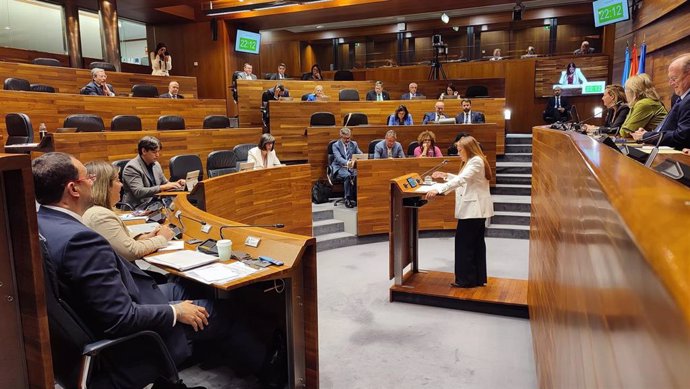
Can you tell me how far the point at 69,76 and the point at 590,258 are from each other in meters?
8.25

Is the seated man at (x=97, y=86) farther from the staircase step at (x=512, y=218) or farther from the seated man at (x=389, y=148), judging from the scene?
the staircase step at (x=512, y=218)

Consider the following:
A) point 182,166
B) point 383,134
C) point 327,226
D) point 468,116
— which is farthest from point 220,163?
point 468,116

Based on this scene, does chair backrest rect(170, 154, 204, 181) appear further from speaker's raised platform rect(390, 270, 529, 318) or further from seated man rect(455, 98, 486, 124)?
seated man rect(455, 98, 486, 124)

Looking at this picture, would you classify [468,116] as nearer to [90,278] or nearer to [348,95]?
[348,95]

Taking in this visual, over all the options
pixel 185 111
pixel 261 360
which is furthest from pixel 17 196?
pixel 185 111

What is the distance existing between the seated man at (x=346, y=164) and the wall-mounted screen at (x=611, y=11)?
16.0ft

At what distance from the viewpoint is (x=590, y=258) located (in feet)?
2.71

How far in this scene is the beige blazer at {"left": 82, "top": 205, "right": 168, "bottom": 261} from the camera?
2281 millimetres

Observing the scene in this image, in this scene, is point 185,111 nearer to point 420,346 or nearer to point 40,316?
point 420,346

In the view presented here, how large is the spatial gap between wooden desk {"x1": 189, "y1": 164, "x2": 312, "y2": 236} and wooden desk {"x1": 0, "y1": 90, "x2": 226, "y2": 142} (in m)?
2.66

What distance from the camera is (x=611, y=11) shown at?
7938mm

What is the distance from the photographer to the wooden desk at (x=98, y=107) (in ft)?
17.4

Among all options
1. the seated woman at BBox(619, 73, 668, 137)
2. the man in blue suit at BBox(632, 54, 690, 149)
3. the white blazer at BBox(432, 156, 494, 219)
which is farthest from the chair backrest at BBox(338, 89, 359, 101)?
the man in blue suit at BBox(632, 54, 690, 149)

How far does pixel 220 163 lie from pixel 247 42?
7.28 m
